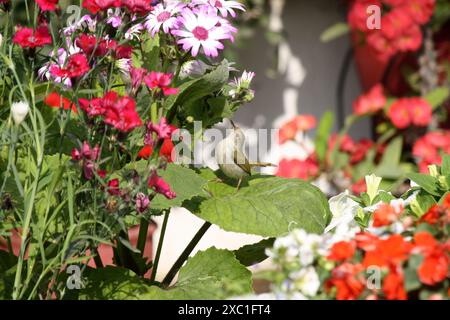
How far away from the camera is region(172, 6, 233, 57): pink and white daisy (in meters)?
1.71

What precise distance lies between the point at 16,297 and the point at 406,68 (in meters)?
3.48

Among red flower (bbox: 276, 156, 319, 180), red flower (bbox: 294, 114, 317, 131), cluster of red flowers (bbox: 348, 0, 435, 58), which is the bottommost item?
red flower (bbox: 276, 156, 319, 180)

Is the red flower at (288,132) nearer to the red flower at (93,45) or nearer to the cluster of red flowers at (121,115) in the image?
the red flower at (93,45)

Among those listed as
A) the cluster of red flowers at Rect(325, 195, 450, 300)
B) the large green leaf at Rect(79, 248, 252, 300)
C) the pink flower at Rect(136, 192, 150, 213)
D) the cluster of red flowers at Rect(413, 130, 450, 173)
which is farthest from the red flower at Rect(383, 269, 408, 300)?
the cluster of red flowers at Rect(413, 130, 450, 173)

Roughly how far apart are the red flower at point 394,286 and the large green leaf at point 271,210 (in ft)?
1.11

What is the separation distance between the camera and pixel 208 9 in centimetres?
176

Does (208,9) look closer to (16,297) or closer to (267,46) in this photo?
(16,297)

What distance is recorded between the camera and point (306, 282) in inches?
54.7

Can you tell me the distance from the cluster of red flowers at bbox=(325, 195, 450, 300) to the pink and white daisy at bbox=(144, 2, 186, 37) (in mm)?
563

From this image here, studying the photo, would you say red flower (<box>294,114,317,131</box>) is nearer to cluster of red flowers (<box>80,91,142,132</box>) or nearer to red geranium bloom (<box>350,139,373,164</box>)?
red geranium bloom (<box>350,139,373,164</box>)

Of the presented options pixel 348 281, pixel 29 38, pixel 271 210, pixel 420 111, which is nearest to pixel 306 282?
pixel 348 281

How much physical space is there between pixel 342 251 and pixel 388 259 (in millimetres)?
73

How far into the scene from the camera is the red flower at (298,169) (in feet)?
14.6
